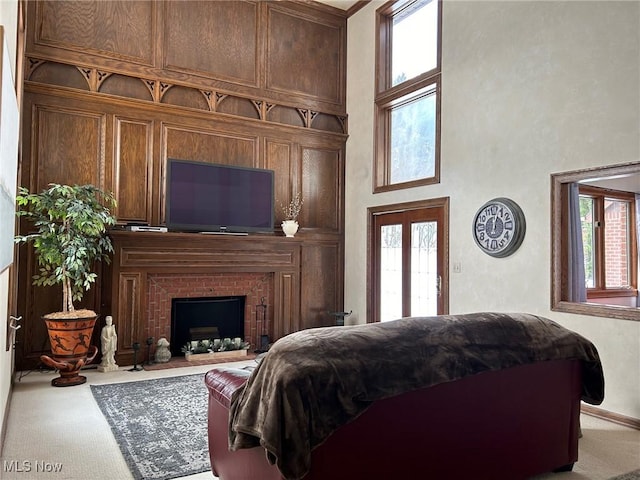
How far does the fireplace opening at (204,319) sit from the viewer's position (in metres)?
5.83

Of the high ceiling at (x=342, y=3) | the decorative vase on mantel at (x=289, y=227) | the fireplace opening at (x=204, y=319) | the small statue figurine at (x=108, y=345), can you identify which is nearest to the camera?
the small statue figurine at (x=108, y=345)

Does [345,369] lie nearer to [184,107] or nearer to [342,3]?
[184,107]

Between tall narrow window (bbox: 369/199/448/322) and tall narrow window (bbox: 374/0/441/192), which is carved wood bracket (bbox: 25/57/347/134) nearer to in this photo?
tall narrow window (bbox: 374/0/441/192)

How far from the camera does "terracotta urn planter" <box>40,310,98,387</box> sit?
14.8ft

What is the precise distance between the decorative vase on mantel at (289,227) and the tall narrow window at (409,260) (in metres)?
1.07

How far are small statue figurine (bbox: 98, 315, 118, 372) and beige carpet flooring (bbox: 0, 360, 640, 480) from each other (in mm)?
718

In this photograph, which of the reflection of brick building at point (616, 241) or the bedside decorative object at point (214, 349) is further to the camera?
the bedside decorative object at point (214, 349)

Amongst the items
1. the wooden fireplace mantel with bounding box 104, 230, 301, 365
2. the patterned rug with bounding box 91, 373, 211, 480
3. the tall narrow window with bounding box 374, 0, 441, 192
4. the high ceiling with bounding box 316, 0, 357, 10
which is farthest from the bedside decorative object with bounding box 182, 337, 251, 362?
the high ceiling with bounding box 316, 0, 357, 10

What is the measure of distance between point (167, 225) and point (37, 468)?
3159 millimetres

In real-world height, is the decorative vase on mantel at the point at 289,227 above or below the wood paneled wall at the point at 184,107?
below

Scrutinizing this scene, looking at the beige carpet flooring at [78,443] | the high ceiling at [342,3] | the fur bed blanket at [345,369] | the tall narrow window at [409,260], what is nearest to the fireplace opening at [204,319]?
the beige carpet flooring at [78,443]

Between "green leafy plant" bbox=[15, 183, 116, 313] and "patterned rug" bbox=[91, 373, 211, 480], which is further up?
"green leafy plant" bbox=[15, 183, 116, 313]

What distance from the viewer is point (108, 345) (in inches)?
200

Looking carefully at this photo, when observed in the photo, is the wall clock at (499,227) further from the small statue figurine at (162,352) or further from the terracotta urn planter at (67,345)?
the terracotta urn planter at (67,345)
